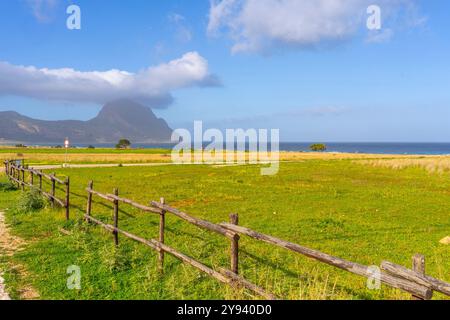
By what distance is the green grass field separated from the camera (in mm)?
7246

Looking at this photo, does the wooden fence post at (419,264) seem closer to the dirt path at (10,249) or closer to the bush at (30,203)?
the dirt path at (10,249)

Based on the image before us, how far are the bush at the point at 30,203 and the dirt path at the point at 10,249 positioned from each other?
0.81m

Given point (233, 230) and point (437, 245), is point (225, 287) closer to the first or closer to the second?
point (233, 230)

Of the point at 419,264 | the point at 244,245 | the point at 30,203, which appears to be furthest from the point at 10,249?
the point at 419,264

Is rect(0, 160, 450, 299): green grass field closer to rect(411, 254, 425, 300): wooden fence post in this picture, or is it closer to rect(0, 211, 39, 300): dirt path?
rect(0, 211, 39, 300): dirt path

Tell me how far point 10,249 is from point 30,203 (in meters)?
5.88

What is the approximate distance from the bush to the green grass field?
0.52 m

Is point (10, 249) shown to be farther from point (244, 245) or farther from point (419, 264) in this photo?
point (419, 264)

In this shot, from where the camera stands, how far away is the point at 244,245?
420 inches

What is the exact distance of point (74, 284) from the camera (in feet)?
24.3

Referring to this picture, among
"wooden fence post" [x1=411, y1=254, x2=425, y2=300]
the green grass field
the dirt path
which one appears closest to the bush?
the green grass field
